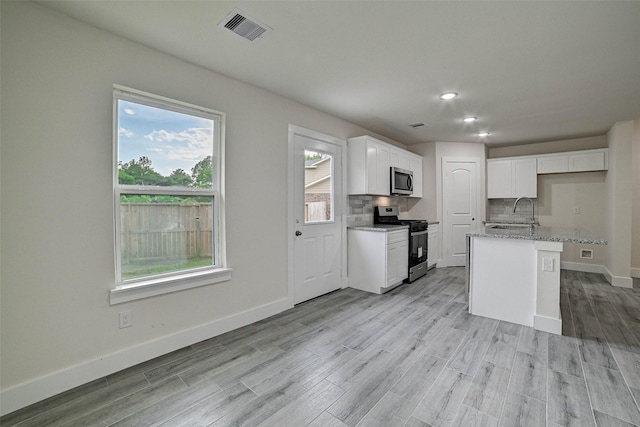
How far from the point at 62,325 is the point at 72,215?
729 mm

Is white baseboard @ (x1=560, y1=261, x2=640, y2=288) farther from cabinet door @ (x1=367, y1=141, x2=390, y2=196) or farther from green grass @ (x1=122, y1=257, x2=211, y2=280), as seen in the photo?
green grass @ (x1=122, y1=257, x2=211, y2=280)

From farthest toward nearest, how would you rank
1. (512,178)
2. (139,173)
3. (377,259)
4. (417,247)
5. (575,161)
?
(512,178), (575,161), (417,247), (377,259), (139,173)

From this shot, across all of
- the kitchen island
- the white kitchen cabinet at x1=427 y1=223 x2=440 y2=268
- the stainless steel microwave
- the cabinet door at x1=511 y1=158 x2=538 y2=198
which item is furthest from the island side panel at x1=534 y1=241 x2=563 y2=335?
the cabinet door at x1=511 y1=158 x2=538 y2=198

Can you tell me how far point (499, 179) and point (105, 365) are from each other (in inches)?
260

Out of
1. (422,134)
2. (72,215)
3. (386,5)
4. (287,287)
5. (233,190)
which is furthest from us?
(422,134)

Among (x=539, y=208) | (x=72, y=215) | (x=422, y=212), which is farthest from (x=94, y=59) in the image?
(x=539, y=208)

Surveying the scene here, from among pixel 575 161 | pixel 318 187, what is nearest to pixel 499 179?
pixel 575 161

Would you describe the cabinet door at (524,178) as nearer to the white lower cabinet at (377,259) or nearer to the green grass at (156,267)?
the white lower cabinet at (377,259)

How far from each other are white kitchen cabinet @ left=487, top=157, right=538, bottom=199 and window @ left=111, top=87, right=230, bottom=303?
5426mm

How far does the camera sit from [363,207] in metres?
4.68

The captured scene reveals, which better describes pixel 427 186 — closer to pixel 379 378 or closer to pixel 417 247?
pixel 417 247

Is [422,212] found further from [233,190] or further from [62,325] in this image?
[62,325]

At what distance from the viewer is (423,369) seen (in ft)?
6.98

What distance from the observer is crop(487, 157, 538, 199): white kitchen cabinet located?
5.44 metres
